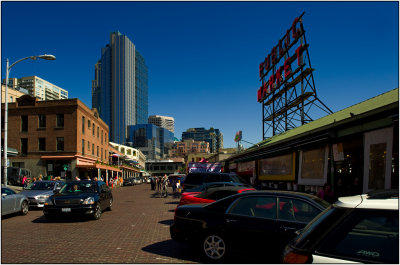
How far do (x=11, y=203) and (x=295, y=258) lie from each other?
13399mm

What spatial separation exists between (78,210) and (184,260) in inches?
262

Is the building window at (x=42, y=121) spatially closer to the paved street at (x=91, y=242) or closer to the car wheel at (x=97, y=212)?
the paved street at (x=91, y=242)

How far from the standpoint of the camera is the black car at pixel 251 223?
19.0ft

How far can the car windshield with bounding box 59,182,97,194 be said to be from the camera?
13177mm

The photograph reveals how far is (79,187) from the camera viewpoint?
1350 cm

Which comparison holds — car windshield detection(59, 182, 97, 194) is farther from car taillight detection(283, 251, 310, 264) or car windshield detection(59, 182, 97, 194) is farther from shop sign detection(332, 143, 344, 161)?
car taillight detection(283, 251, 310, 264)

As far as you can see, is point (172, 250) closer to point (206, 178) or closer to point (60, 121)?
point (206, 178)

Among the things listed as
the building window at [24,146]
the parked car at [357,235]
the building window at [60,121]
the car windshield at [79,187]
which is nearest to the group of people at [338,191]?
the parked car at [357,235]

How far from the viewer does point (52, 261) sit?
6.43m

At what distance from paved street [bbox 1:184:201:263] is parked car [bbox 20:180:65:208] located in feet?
14.9

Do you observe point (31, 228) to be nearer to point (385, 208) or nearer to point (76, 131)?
point (385, 208)

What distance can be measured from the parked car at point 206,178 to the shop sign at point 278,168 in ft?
13.3

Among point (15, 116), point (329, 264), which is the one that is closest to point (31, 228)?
point (329, 264)

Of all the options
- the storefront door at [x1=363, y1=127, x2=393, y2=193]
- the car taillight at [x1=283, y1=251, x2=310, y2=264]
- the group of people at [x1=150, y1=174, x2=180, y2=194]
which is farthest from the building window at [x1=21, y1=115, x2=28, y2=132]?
the car taillight at [x1=283, y1=251, x2=310, y2=264]
